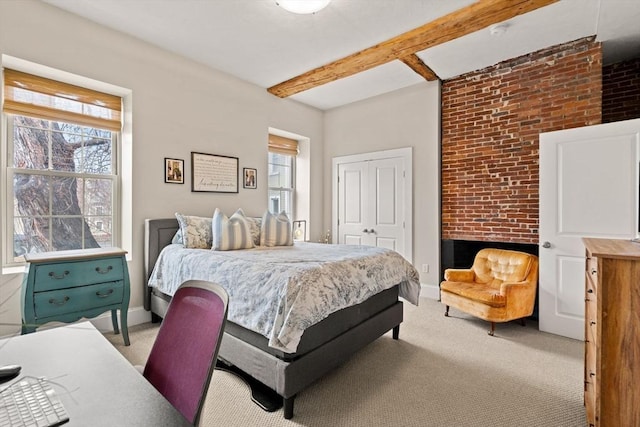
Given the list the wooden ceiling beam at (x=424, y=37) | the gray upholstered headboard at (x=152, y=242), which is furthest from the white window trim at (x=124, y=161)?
the wooden ceiling beam at (x=424, y=37)

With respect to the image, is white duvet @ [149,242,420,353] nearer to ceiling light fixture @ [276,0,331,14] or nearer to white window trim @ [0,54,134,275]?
white window trim @ [0,54,134,275]

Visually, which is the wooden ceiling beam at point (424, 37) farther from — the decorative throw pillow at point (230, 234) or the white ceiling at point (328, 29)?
the decorative throw pillow at point (230, 234)

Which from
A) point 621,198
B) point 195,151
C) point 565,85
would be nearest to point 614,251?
point 621,198

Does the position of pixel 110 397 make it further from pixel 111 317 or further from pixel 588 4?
pixel 588 4

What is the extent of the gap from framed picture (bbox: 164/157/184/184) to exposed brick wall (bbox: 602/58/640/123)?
16.2ft

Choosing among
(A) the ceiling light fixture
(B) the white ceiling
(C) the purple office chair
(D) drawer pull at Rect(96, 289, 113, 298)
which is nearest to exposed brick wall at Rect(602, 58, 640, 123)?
(B) the white ceiling

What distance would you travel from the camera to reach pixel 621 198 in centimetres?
268

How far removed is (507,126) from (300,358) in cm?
354

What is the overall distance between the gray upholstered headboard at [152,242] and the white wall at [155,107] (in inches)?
3.2

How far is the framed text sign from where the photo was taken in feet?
12.0

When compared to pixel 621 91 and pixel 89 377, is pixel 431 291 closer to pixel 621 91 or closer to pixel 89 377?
pixel 621 91

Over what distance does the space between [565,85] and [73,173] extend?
5084 mm

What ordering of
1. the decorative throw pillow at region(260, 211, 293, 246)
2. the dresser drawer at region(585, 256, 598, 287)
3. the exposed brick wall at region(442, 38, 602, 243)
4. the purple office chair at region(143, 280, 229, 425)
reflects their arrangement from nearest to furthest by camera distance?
the purple office chair at region(143, 280, 229, 425) < the dresser drawer at region(585, 256, 598, 287) < the exposed brick wall at region(442, 38, 602, 243) < the decorative throw pillow at region(260, 211, 293, 246)

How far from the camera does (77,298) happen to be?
2.45 meters
